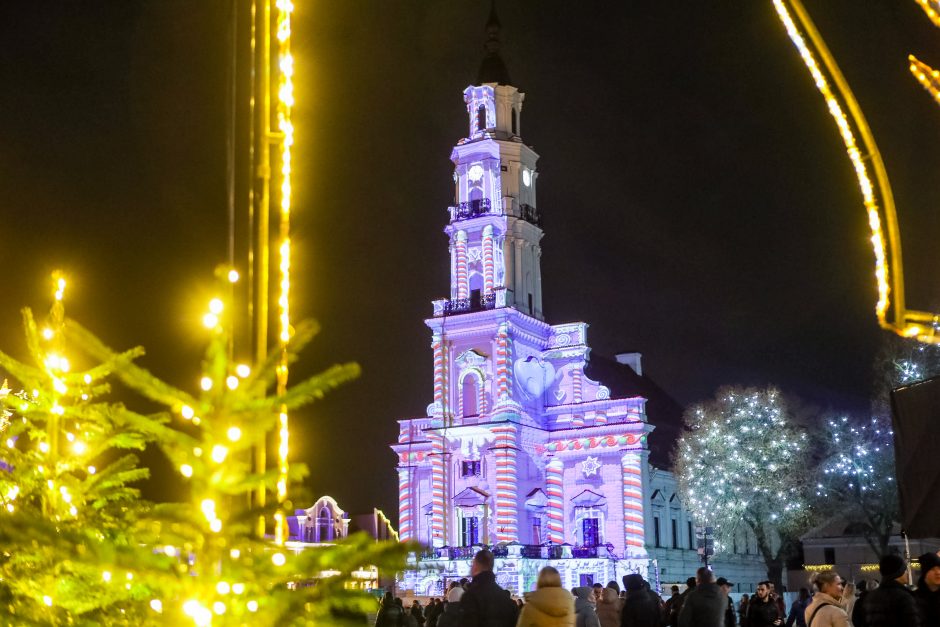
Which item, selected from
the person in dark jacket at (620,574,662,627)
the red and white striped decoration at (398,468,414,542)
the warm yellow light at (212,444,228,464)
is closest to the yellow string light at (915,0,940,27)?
the warm yellow light at (212,444,228,464)

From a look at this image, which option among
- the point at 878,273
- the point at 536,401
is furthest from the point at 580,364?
the point at 878,273

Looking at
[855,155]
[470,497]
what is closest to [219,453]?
[855,155]

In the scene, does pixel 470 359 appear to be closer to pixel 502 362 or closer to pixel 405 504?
pixel 502 362

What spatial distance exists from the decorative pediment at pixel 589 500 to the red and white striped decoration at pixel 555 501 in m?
0.81

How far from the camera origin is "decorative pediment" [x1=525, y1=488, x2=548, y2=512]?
171 ft

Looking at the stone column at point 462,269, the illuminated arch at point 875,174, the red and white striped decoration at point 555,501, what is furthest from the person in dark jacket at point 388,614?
the stone column at point 462,269

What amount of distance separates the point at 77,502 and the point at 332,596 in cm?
307

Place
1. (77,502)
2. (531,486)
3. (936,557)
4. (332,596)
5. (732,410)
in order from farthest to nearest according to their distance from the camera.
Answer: (531,486)
(732,410)
(936,557)
(77,502)
(332,596)

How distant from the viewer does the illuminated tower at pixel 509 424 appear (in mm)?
50844

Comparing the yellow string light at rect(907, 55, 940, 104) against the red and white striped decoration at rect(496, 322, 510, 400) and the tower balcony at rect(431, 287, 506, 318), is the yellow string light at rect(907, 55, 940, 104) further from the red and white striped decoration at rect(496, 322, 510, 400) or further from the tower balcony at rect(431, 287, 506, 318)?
the tower balcony at rect(431, 287, 506, 318)

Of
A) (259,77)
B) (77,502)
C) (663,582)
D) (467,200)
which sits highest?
(467,200)

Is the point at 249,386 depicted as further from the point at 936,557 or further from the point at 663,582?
the point at 663,582

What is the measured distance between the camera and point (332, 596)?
4.19 metres

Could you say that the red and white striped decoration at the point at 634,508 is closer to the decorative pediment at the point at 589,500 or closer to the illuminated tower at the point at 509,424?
the illuminated tower at the point at 509,424
